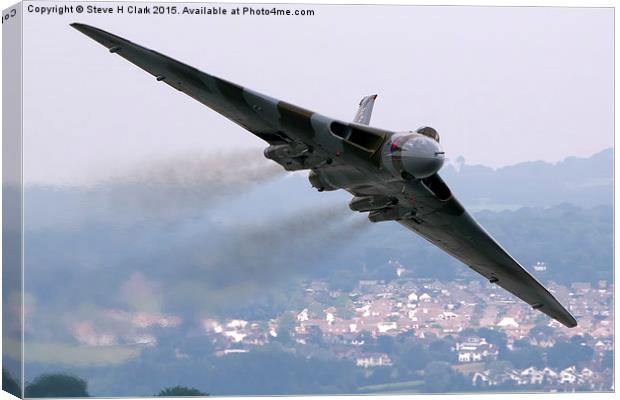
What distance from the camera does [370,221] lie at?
1502 inches

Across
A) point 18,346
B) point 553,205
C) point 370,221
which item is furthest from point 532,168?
point 18,346

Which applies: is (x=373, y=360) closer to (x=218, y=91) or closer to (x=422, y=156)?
(x=422, y=156)

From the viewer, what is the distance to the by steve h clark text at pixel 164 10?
38.6m

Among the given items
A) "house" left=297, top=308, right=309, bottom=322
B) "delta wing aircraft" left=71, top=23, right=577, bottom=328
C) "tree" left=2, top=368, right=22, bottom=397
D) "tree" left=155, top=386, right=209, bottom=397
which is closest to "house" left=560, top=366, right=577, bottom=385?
"delta wing aircraft" left=71, top=23, right=577, bottom=328

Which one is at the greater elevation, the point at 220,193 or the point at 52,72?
the point at 52,72

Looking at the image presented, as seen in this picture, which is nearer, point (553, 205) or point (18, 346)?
point (18, 346)

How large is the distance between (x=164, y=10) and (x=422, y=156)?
9.86 m

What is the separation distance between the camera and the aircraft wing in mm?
37031

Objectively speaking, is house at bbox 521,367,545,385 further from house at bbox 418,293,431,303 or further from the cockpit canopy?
the cockpit canopy

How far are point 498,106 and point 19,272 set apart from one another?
13.8 meters


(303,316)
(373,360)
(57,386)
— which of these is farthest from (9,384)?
(373,360)

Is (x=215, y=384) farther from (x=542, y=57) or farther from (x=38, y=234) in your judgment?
(x=542, y=57)

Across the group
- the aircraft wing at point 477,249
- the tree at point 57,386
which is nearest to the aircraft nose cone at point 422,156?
the aircraft wing at point 477,249

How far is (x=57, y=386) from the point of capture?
38312 millimetres
